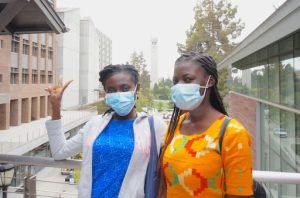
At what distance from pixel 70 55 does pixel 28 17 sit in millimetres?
42219

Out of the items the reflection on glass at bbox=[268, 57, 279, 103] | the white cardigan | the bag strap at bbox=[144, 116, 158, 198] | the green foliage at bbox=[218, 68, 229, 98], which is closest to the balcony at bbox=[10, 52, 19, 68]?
the green foliage at bbox=[218, 68, 229, 98]

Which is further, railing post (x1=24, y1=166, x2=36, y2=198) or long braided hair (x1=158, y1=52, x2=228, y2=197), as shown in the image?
railing post (x1=24, y1=166, x2=36, y2=198)

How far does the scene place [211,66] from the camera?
68.9 inches

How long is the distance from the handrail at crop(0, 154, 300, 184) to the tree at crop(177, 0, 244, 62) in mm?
23197

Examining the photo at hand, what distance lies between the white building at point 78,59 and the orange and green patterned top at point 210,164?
37231mm

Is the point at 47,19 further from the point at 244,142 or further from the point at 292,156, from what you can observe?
the point at 292,156

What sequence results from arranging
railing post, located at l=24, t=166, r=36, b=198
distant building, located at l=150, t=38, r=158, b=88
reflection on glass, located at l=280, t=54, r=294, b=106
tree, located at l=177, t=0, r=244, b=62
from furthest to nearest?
distant building, located at l=150, t=38, r=158, b=88, tree, located at l=177, t=0, r=244, b=62, reflection on glass, located at l=280, t=54, r=294, b=106, railing post, located at l=24, t=166, r=36, b=198

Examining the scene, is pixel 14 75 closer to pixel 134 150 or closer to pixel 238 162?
pixel 134 150

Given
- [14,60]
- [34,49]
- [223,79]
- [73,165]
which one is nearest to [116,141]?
[73,165]

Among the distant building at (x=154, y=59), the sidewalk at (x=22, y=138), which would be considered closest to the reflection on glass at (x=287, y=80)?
the sidewalk at (x=22, y=138)

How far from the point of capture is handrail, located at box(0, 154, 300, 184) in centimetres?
211

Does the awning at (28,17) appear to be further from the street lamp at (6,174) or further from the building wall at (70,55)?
the building wall at (70,55)

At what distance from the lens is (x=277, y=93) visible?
7.47 m

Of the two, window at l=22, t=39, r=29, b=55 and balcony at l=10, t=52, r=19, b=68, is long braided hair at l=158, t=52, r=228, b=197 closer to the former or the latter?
balcony at l=10, t=52, r=19, b=68
